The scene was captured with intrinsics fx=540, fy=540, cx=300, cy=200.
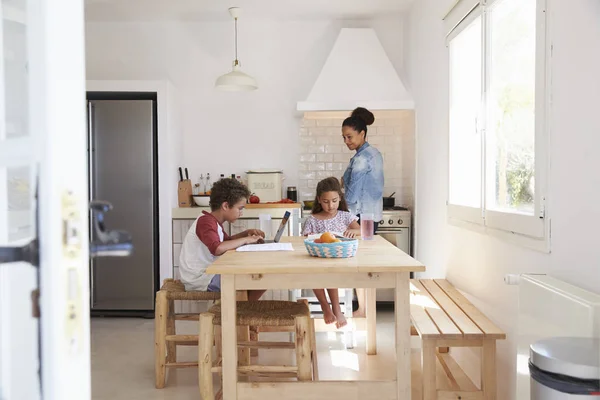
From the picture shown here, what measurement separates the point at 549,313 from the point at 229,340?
1.31 meters

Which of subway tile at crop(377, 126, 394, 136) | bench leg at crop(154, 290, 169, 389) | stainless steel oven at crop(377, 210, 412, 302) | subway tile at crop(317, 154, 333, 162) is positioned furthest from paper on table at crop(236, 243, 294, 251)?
subway tile at crop(377, 126, 394, 136)

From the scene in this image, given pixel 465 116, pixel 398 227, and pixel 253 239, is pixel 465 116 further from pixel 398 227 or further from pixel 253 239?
pixel 398 227

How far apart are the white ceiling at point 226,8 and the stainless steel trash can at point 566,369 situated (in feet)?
12.7

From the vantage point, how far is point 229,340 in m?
2.37

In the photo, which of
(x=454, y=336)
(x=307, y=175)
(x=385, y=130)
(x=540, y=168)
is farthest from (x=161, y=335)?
(x=385, y=130)

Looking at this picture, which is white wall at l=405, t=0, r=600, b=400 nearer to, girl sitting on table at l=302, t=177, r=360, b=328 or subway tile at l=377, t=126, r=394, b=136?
girl sitting on table at l=302, t=177, r=360, b=328

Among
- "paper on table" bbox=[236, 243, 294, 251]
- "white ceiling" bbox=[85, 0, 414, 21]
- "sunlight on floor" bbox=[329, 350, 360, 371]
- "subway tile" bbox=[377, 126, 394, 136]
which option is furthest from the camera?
"subway tile" bbox=[377, 126, 394, 136]

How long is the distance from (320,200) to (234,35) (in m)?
2.46

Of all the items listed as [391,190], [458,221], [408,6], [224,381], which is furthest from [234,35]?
[224,381]

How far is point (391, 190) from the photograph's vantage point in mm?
5352

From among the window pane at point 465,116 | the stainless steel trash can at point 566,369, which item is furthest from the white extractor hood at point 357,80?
the stainless steel trash can at point 566,369

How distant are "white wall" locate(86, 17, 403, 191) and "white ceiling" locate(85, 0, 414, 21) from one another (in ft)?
0.40

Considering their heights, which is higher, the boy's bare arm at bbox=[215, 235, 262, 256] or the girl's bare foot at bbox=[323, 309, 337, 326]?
the boy's bare arm at bbox=[215, 235, 262, 256]

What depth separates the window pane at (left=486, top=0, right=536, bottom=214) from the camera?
235cm
